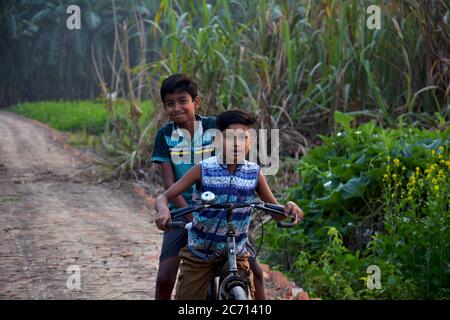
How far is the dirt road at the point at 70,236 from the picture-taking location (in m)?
5.92

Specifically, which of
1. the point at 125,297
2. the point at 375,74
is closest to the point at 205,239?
the point at 125,297

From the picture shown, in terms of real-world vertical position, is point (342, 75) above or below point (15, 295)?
above

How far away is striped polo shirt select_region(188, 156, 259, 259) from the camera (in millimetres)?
3678

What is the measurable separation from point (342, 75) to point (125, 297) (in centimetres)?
369

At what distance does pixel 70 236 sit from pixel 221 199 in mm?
4067

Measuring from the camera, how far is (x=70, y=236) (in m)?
7.51

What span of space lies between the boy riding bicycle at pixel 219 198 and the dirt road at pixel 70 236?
1944 mm

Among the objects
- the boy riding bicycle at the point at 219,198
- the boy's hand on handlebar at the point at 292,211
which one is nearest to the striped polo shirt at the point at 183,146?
the boy riding bicycle at the point at 219,198

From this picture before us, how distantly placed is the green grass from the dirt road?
4419mm

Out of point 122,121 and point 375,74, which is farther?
point 122,121

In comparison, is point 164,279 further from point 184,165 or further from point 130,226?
point 130,226

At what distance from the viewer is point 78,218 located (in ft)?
27.5

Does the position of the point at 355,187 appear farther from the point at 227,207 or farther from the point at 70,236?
the point at 227,207
